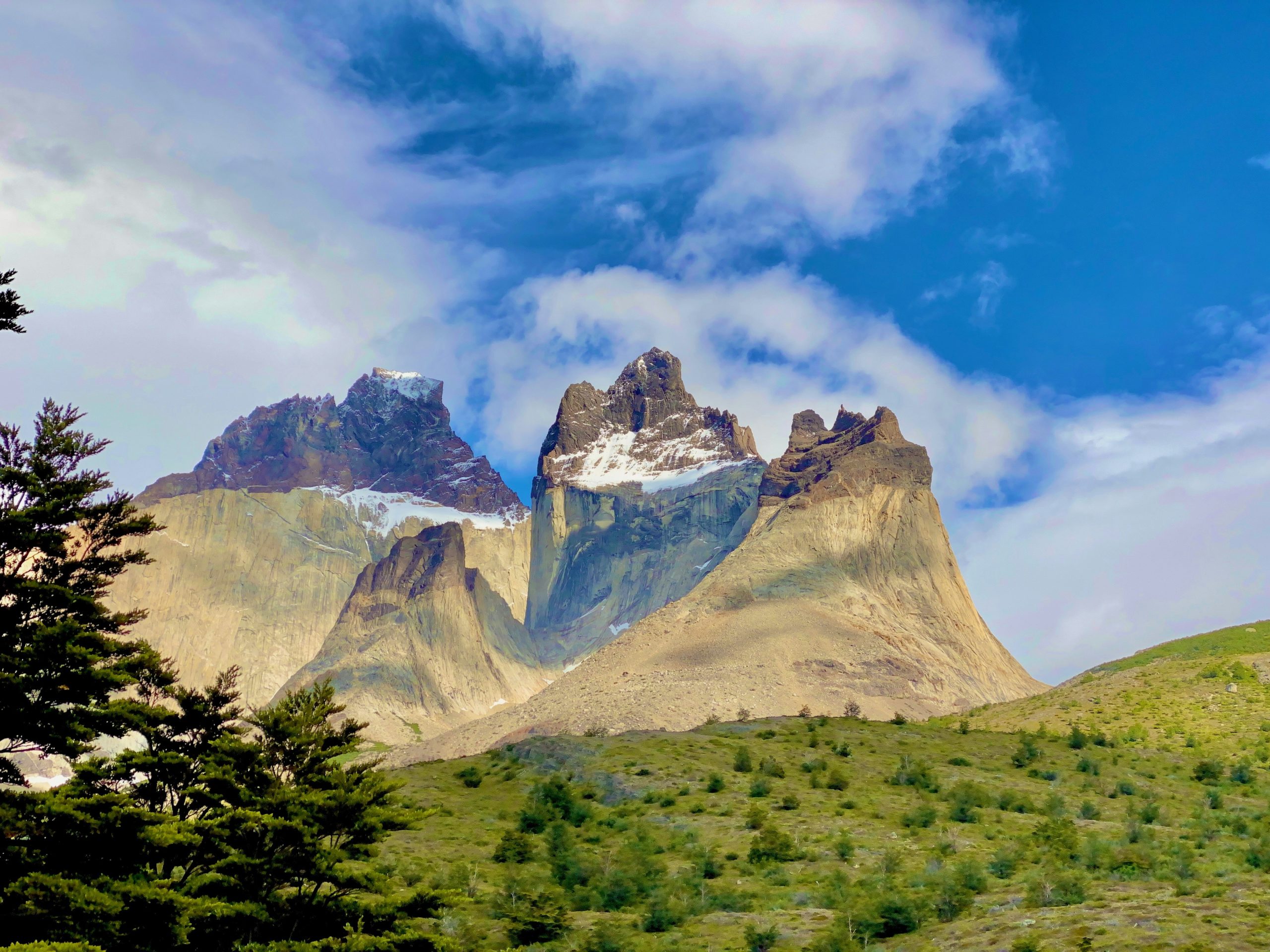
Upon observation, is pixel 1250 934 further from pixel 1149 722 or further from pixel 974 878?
pixel 1149 722

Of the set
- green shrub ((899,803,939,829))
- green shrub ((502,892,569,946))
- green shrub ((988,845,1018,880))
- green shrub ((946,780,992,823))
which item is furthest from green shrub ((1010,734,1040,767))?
green shrub ((502,892,569,946))

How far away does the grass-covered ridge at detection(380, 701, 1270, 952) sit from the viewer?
28.0 metres

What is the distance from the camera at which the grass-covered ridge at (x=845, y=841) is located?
28.0m

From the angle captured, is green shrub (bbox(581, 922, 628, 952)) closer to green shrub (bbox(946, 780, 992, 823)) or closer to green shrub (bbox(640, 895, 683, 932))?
green shrub (bbox(640, 895, 683, 932))

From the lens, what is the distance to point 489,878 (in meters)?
36.8

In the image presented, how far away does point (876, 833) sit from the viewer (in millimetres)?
41000

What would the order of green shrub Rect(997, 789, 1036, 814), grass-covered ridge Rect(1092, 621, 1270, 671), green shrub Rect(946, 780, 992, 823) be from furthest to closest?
grass-covered ridge Rect(1092, 621, 1270, 671) < green shrub Rect(997, 789, 1036, 814) < green shrub Rect(946, 780, 992, 823)

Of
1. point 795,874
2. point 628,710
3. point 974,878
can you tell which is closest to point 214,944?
point 795,874

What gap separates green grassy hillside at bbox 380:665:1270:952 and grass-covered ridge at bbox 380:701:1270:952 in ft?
0.34

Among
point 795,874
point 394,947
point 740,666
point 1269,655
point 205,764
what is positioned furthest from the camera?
point 740,666

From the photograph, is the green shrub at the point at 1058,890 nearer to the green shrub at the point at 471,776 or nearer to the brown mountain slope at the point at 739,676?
the green shrub at the point at 471,776

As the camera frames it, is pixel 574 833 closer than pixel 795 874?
No

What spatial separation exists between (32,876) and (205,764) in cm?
665

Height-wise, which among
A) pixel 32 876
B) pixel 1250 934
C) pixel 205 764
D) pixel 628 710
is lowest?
pixel 1250 934
